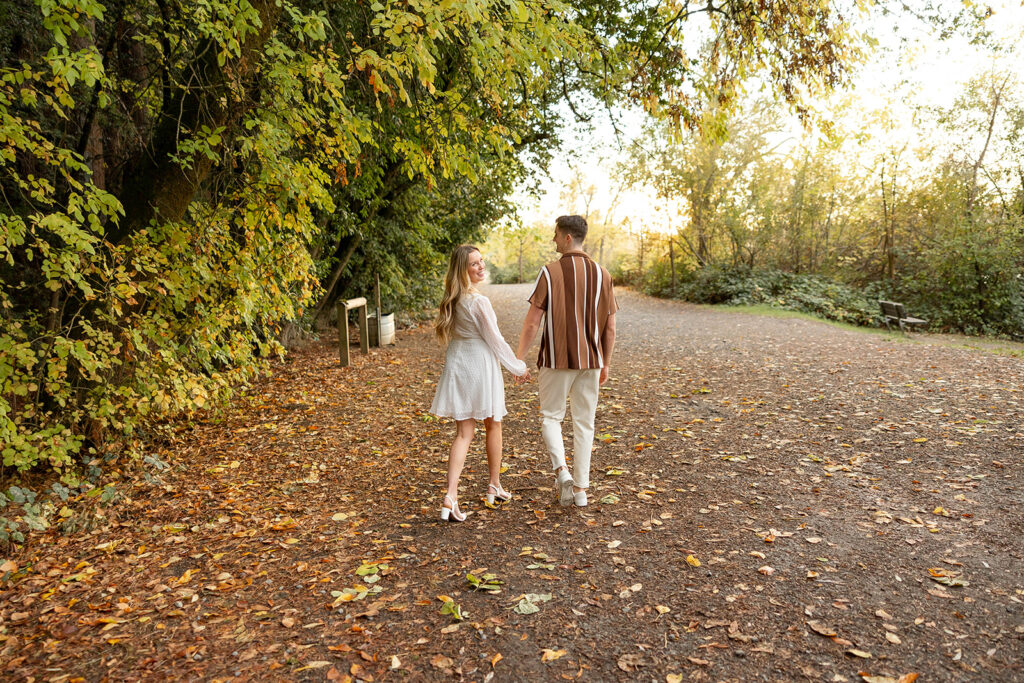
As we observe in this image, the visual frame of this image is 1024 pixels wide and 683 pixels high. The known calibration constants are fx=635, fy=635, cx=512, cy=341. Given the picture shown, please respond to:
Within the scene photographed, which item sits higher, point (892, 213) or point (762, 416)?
point (892, 213)

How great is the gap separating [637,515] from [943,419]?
155 inches

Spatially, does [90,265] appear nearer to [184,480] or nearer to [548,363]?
[184,480]

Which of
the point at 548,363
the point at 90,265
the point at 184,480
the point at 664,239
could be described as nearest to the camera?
the point at 548,363

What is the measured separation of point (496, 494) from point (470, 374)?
1.06m

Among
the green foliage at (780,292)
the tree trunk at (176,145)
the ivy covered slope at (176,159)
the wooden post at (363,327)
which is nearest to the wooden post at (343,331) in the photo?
the wooden post at (363,327)

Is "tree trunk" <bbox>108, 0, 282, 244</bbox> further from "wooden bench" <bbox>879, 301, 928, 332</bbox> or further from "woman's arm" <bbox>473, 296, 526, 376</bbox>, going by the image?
"wooden bench" <bbox>879, 301, 928, 332</bbox>

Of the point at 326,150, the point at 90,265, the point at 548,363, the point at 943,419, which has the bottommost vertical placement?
the point at 943,419

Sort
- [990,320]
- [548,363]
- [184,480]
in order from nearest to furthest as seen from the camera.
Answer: [548,363] < [184,480] < [990,320]

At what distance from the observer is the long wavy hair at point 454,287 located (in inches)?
170

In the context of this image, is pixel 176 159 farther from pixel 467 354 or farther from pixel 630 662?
pixel 630 662

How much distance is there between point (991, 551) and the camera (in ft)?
12.2

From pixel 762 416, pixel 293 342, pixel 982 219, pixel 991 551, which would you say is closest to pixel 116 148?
pixel 293 342

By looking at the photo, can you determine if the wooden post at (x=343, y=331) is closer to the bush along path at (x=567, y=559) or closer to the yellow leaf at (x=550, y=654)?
the bush along path at (x=567, y=559)

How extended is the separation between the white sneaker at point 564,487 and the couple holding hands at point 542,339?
25cm
